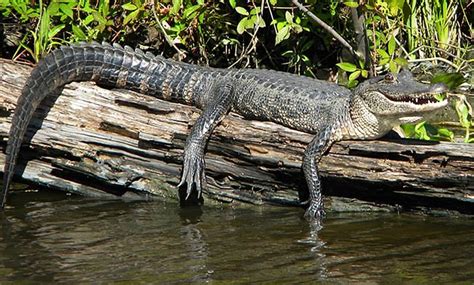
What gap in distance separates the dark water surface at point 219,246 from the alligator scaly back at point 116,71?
0.92m

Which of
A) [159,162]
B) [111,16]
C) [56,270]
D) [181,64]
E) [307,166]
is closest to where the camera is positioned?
[56,270]

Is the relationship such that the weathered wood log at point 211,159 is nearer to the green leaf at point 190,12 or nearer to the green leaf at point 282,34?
the green leaf at point 282,34

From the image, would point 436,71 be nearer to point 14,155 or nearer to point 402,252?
point 402,252

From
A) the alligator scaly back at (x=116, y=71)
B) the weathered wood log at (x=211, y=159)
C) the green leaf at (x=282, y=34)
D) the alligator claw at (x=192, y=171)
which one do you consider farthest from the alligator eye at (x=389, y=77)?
the green leaf at (x=282, y=34)

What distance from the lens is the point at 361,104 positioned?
6.15 meters

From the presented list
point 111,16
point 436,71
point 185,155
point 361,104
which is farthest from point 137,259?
point 436,71

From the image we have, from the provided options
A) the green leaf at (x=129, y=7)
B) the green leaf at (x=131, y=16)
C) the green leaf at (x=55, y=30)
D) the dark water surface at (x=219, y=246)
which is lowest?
the dark water surface at (x=219, y=246)

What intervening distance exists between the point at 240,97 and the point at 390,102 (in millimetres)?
1289

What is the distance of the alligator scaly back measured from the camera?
650 cm

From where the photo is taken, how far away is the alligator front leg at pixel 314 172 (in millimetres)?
5785

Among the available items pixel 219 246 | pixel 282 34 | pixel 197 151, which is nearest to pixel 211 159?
pixel 197 151

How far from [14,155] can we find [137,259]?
1.54 metres

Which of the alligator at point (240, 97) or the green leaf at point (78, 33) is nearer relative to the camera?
the alligator at point (240, 97)

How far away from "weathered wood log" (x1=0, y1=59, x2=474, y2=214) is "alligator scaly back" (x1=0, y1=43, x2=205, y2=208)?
0.48 ft
